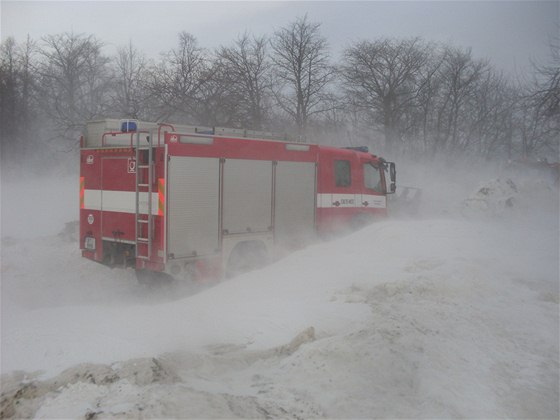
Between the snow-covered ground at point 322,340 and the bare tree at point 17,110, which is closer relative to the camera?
the snow-covered ground at point 322,340

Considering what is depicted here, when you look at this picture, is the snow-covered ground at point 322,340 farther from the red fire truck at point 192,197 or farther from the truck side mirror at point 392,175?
the truck side mirror at point 392,175

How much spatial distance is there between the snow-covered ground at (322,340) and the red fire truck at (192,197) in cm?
61

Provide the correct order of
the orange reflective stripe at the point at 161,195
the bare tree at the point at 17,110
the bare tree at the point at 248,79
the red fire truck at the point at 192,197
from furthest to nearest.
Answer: the bare tree at the point at 17,110, the bare tree at the point at 248,79, the red fire truck at the point at 192,197, the orange reflective stripe at the point at 161,195

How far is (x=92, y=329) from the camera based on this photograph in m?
5.52

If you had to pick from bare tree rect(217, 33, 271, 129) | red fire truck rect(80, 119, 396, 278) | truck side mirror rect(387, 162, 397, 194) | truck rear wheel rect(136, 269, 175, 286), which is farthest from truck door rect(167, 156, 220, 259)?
bare tree rect(217, 33, 271, 129)

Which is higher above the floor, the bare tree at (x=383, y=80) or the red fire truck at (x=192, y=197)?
the bare tree at (x=383, y=80)

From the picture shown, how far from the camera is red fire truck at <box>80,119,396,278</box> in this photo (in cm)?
807

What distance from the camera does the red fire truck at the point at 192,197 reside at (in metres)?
8.07

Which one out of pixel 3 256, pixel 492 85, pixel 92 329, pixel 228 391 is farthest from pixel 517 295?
pixel 492 85

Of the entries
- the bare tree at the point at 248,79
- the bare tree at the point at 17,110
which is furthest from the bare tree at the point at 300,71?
the bare tree at the point at 17,110

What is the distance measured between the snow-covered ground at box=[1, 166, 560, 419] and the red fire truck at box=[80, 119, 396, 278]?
1.99 feet

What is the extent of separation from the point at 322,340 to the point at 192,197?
3.85 meters

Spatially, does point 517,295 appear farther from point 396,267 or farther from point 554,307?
point 396,267

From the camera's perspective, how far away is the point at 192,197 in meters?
8.28
